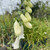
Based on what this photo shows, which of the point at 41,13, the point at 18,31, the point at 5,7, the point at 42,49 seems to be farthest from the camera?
the point at 41,13

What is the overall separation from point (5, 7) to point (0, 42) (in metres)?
0.69

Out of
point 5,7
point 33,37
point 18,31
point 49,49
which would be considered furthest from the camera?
point 5,7

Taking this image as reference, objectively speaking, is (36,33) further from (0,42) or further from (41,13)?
(41,13)

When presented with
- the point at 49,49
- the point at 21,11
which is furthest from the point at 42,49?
the point at 21,11

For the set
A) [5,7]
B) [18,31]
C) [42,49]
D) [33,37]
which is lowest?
[42,49]

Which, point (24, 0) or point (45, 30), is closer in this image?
point (24, 0)

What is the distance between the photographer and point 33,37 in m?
1.26

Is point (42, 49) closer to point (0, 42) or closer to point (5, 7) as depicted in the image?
point (0, 42)

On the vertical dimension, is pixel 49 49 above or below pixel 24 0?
below

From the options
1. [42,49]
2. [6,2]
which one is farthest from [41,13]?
[42,49]

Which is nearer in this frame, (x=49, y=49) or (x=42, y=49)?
(x=49, y=49)

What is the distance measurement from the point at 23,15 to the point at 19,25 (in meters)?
0.08

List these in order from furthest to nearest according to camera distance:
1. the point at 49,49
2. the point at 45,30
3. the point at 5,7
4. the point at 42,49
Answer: the point at 5,7 → the point at 45,30 → the point at 42,49 → the point at 49,49

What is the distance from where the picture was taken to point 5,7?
1.61 meters
